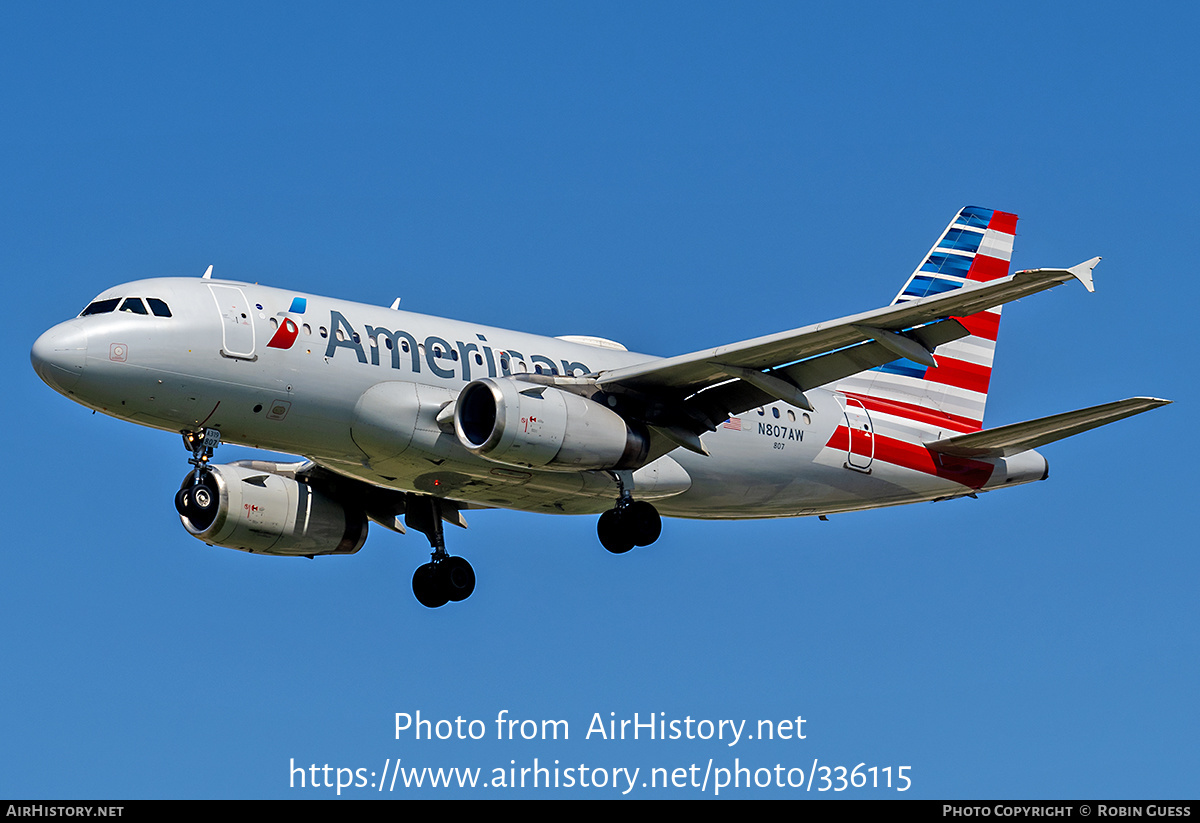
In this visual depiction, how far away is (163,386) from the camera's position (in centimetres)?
2761

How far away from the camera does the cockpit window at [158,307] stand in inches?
1101

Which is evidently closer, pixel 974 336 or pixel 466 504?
pixel 466 504

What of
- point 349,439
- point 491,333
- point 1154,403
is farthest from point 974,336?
point 349,439

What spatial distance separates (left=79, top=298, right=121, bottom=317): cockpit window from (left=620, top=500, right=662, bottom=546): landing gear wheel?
1051 centimetres

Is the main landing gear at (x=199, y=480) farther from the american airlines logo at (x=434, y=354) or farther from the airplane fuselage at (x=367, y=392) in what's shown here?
the american airlines logo at (x=434, y=354)

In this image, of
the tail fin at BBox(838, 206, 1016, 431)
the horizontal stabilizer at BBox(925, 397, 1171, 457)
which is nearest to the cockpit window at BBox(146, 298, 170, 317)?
the tail fin at BBox(838, 206, 1016, 431)

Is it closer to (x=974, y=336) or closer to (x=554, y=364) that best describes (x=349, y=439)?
(x=554, y=364)

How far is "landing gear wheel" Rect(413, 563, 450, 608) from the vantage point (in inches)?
1361

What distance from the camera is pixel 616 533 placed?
31547 mm

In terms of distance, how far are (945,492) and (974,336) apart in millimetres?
5701

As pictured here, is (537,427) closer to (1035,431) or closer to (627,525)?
(627,525)

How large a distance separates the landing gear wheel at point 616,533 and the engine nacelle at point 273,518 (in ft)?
20.9

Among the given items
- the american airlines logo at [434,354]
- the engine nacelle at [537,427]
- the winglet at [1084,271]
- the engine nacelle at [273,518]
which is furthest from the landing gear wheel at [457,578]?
the winglet at [1084,271]

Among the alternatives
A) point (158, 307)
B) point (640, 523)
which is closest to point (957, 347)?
point (640, 523)
